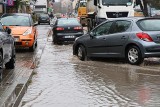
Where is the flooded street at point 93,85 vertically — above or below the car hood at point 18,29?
below

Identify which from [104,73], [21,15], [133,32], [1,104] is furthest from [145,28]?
[21,15]

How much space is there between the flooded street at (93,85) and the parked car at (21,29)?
10.7 feet

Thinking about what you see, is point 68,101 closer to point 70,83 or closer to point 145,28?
point 70,83

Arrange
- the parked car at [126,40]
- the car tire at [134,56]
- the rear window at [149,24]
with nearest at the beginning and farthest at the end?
the parked car at [126,40], the car tire at [134,56], the rear window at [149,24]

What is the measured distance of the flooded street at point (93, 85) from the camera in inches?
293

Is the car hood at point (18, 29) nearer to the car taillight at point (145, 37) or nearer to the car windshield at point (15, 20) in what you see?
the car windshield at point (15, 20)

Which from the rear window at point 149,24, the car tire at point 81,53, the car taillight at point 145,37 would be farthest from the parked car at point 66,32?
the car taillight at point 145,37

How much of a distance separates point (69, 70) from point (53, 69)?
53 cm

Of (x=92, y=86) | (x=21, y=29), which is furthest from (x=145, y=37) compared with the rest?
(x=21, y=29)

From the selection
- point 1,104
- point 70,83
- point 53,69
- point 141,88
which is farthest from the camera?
point 53,69

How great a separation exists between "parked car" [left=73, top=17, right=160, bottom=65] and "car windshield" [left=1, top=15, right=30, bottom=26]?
175 inches

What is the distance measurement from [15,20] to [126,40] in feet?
23.3

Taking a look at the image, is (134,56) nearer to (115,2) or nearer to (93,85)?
(93,85)

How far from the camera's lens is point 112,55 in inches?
508
